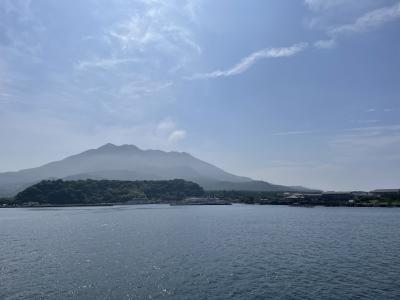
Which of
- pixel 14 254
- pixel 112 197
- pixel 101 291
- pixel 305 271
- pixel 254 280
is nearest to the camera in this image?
pixel 101 291

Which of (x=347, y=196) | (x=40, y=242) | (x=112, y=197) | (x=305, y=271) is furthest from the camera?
(x=112, y=197)

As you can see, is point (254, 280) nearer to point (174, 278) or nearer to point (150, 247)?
point (174, 278)

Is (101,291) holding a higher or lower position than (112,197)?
lower

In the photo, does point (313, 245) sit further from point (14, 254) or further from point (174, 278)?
point (14, 254)

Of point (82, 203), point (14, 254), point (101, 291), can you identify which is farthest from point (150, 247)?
point (82, 203)

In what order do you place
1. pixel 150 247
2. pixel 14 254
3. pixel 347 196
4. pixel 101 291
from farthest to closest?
1. pixel 347 196
2. pixel 150 247
3. pixel 14 254
4. pixel 101 291

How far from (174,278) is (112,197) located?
172955 mm

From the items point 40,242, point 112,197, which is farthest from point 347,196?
point 40,242

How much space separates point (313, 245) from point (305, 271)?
53.4 feet

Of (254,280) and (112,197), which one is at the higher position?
(112,197)

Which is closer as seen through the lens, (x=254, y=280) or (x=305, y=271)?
(x=254, y=280)

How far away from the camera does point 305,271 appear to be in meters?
35.0

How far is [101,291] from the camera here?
2909 centimetres

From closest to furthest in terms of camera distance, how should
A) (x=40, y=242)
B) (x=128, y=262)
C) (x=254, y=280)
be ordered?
1. (x=254, y=280)
2. (x=128, y=262)
3. (x=40, y=242)
